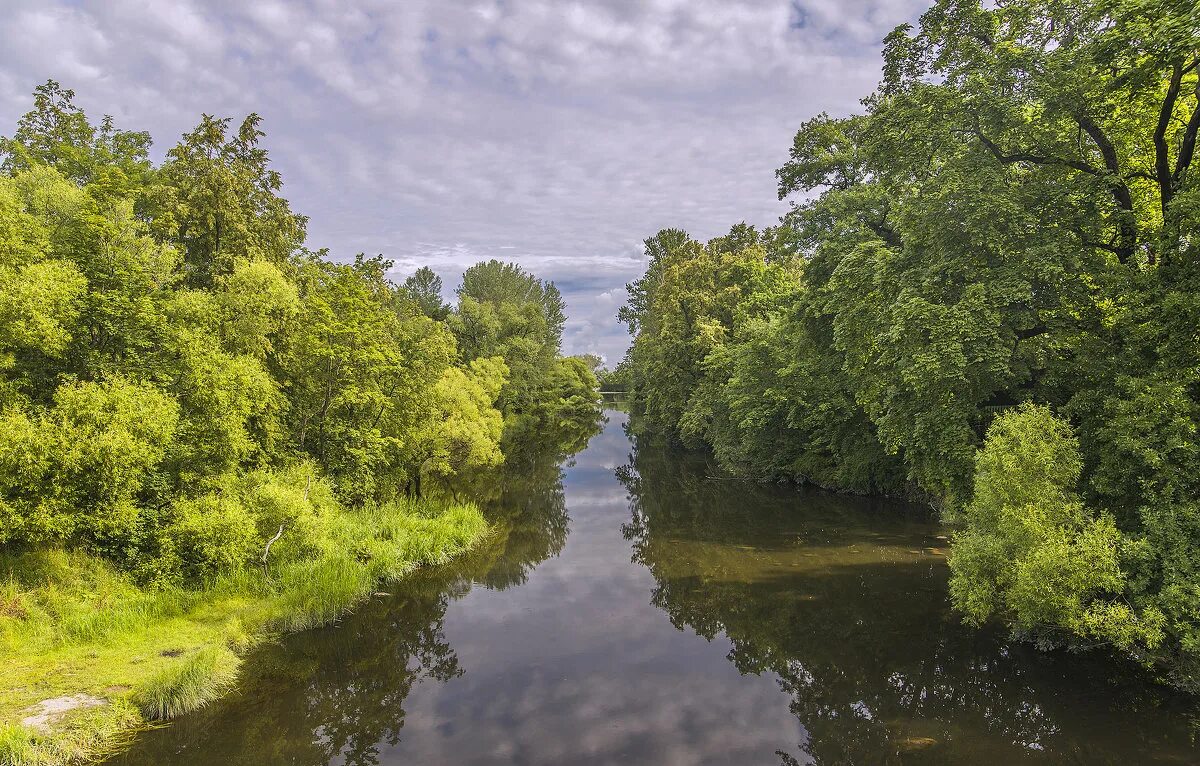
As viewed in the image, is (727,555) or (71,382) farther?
(727,555)

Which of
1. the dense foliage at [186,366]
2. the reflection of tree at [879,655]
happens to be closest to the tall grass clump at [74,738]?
the dense foliage at [186,366]

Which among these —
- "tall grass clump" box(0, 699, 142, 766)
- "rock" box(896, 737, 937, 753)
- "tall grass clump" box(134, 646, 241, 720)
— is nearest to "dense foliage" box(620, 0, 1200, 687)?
"rock" box(896, 737, 937, 753)

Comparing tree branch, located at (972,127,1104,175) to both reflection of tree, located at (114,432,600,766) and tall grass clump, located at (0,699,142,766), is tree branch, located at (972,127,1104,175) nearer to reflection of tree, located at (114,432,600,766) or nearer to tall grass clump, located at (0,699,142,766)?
reflection of tree, located at (114,432,600,766)

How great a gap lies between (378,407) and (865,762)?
74.0 ft

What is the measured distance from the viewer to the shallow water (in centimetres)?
1177

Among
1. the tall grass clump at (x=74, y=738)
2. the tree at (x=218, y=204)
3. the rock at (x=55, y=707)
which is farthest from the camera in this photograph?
the tree at (x=218, y=204)

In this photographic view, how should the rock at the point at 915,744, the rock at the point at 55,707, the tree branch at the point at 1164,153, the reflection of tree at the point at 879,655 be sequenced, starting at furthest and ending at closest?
1. the tree branch at the point at 1164,153
2. the reflection of tree at the point at 879,655
3. the rock at the point at 915,744
4. the rock at the point at 55,707

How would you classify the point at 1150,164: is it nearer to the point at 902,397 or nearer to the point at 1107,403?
the point at 1107,403

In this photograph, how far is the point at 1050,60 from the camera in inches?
562

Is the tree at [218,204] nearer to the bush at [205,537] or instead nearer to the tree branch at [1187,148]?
the bush at [205,537]

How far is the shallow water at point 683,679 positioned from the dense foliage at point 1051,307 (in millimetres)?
1882

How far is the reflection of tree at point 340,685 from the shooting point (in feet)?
38.6

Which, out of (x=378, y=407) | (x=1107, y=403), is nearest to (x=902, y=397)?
(x=1107, y=403)

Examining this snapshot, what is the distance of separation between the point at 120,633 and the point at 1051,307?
2488 centimetres
